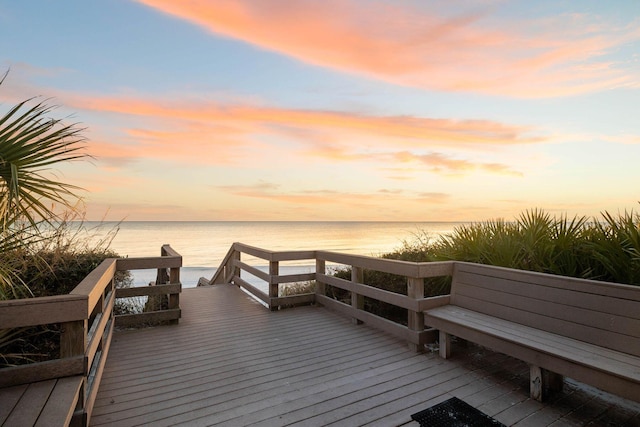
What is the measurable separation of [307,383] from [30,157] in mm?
2889

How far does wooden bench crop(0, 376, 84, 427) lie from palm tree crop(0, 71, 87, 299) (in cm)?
77

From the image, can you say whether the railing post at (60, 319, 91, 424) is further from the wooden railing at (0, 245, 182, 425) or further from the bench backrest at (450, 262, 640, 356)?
the bench backrest at (450, 262, 640, 356)

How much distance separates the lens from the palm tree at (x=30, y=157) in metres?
2.24

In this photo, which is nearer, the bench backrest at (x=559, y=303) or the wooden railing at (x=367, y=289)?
the bench backrest at (x=559, y=303)

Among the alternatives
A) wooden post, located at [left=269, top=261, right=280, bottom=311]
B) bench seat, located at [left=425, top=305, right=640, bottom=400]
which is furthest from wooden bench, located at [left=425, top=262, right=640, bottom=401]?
wooden post, located at [left=269, top=261, right=280, bottom=311]

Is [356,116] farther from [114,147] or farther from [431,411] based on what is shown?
[431,411]

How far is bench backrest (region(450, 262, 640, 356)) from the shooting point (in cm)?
245

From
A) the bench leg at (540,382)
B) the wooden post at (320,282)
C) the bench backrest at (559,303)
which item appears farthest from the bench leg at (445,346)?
the wooden post at (320,282)

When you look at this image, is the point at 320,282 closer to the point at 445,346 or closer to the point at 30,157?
the point at 445,346

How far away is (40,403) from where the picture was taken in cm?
171

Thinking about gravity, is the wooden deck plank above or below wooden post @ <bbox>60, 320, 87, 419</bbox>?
below

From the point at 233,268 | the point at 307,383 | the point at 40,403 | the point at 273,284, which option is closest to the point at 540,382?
the point at 307,383

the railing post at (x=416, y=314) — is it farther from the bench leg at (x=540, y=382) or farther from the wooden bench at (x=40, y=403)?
the wooden bench at (x=40, y=403)

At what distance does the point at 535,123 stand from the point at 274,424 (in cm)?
861
